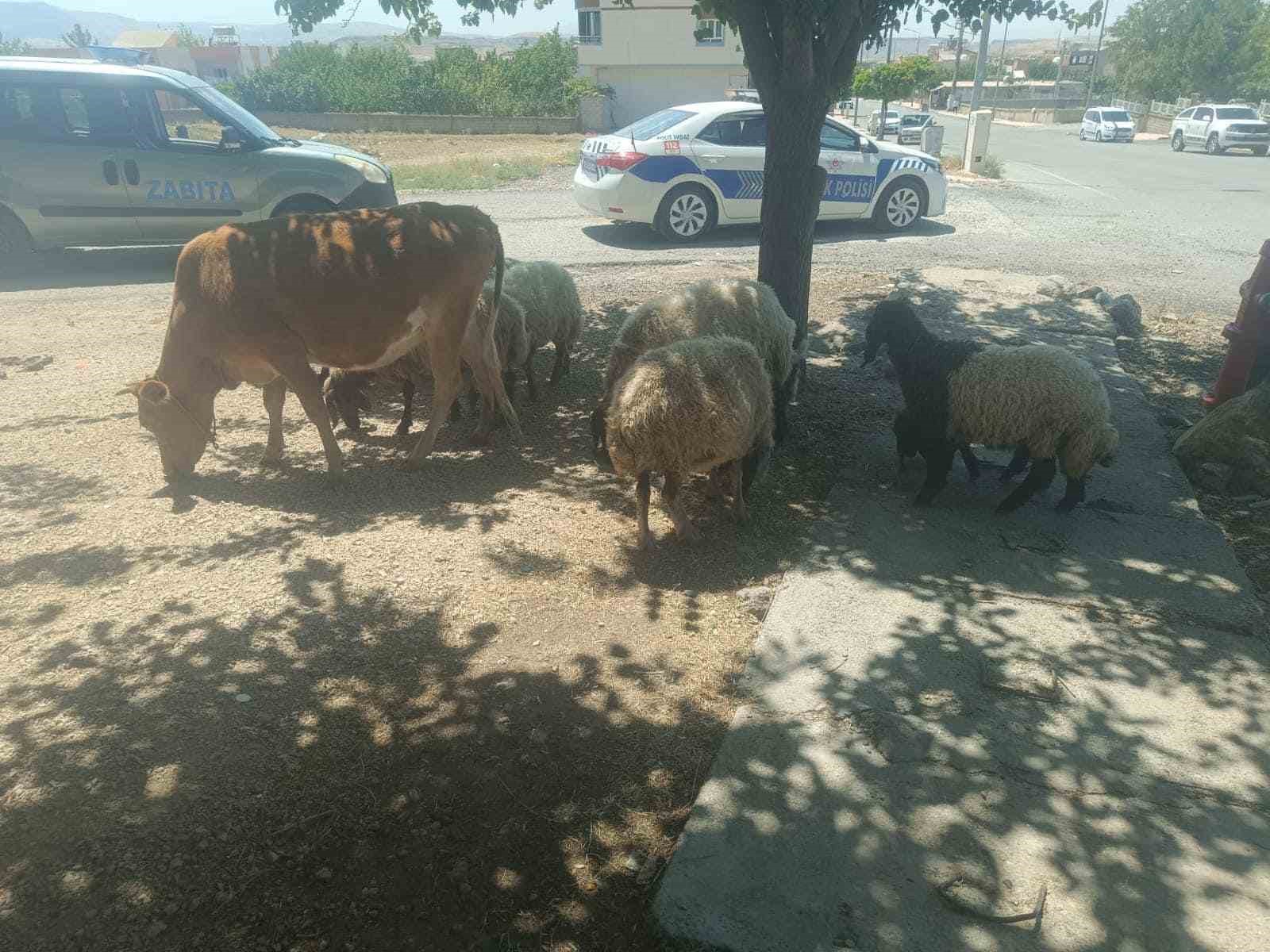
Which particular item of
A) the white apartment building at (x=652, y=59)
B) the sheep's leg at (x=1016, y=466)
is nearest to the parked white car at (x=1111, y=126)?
the white apartment building at (x=652, y=59)

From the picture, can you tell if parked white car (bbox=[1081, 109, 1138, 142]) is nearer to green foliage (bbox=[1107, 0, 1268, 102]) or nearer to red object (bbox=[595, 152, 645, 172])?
green foliage (bbox=[1107, 0, 1268, 102])

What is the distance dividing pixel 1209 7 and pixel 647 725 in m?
74.0

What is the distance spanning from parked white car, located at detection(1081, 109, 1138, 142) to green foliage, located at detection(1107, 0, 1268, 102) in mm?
24171

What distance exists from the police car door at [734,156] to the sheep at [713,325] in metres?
7.17

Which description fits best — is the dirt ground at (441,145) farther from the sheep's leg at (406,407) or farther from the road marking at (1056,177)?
the sheep's leg at (406,407)

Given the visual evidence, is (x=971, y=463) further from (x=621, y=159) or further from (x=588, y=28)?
(x=588, y=28)

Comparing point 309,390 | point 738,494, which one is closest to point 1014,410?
point 738,494

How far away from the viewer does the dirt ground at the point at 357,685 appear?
2.92 m

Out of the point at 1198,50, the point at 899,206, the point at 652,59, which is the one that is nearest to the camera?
the point at 899,206

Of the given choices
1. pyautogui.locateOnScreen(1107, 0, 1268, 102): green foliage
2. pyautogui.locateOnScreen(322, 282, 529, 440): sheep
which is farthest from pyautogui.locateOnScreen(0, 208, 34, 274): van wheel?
pyautogui.locateOnScreen(1107, 0, 1268, 102): green foliage

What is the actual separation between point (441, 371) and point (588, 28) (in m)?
38.9

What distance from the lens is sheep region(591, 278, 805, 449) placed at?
5.87m

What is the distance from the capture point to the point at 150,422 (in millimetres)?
5801

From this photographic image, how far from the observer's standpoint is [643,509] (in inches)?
201
